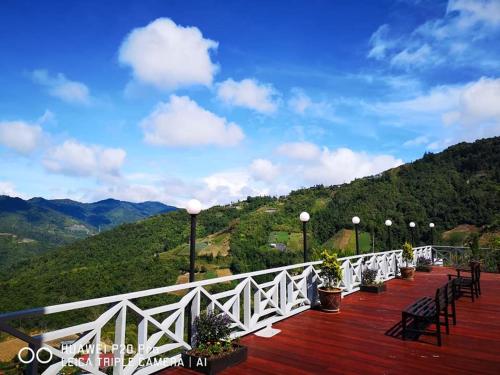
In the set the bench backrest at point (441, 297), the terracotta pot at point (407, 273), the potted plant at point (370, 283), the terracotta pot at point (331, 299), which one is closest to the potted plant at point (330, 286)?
the terracotta pot at point (331, 299)

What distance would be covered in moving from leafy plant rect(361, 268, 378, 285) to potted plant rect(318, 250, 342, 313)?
247 cm

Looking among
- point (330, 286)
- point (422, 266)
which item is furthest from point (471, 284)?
point (422, 266)

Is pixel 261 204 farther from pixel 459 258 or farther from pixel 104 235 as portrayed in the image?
pixel 459 258

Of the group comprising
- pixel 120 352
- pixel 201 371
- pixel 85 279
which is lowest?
pixel 85 279

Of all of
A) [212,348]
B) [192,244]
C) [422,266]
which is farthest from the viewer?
[422,266]

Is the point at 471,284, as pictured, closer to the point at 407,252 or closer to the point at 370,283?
the point at 370,283

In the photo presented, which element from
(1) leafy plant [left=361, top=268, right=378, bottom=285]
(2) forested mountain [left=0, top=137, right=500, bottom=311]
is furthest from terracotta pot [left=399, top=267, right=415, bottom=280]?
(2) forested mountain [left=0, top=137, right=500, bottom=311]

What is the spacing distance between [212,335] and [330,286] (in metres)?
3.33

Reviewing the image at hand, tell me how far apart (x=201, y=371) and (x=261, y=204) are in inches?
3952

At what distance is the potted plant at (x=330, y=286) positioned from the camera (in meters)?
6.69

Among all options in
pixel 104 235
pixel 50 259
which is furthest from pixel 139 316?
pixel 104 235

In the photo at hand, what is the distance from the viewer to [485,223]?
4622cm

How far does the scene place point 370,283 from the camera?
8992 mm

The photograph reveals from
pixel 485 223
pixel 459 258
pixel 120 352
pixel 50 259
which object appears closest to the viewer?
pixel 120 352
